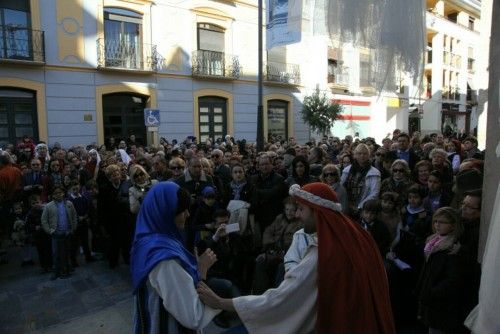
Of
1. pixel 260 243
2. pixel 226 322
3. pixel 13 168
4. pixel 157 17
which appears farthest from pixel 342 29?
pixel 157 17

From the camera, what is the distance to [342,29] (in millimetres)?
2195

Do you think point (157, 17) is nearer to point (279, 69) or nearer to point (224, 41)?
point (224, 41)

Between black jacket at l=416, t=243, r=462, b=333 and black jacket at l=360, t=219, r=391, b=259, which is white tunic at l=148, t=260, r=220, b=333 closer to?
black jacket at l=416, t=243, r=462, b=333

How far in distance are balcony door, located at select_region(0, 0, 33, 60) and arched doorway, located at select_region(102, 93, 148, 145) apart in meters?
3.01

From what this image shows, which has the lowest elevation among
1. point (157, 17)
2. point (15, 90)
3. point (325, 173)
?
point (325, 173)

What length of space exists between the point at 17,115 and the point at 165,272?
13.6 m

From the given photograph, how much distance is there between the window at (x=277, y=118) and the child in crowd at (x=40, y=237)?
14.5 m

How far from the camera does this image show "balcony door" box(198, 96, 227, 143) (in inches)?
695

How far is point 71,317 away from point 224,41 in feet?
50.0

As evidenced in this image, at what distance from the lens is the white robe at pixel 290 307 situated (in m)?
1.99

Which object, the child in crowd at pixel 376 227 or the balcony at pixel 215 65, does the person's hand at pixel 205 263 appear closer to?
the child in crowd at pixel 376 227

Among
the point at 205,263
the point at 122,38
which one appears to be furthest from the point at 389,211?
the point at 122,38

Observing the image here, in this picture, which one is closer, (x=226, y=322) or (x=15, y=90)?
(x=226, y=322)

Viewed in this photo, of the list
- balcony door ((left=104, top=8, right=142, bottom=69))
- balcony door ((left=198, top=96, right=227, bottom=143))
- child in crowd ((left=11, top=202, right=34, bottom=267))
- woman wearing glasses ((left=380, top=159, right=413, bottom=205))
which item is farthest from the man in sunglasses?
balcony door ((left=198, top=96, right=227, bottom=143))
